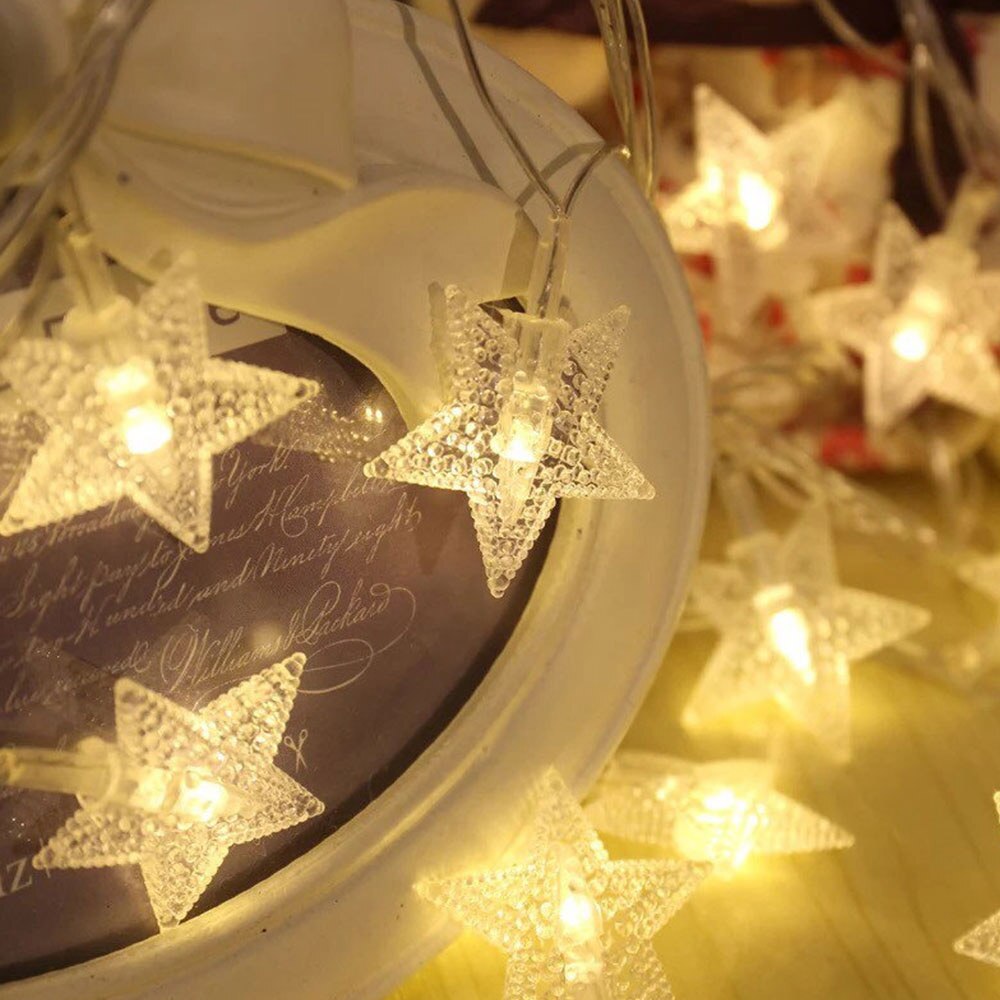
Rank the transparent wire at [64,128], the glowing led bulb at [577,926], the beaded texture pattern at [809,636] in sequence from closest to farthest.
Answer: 1. the transparent wire at [64,128]
2. the glowing led bulb at [577,926]
3. the beaded texture pattern at [809,636]

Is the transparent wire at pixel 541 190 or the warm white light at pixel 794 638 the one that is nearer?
the transparent wire at pixel 541 190

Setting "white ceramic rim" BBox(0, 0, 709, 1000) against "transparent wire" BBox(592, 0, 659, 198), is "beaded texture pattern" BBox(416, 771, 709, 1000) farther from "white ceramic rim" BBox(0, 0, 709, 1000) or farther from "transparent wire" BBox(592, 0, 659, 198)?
"transparent wire" BBox(592, 0, 659, 198)

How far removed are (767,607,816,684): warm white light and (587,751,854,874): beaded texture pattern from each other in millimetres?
49

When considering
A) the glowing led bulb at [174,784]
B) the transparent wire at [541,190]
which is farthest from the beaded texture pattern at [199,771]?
Answer: the transparent wire at [541,190]

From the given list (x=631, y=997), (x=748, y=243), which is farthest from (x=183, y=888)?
(x=748, y=243)

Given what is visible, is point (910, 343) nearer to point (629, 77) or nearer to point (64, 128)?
point (629, 77)

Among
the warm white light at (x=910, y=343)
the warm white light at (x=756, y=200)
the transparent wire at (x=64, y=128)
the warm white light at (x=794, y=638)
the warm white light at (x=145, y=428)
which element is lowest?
the warm white light at (x=794, y=638)

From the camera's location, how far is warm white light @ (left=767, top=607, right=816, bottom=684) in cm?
50

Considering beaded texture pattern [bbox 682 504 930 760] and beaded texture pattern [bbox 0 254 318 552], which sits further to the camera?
beaded texture pattern [bbox 682 504 930 760]

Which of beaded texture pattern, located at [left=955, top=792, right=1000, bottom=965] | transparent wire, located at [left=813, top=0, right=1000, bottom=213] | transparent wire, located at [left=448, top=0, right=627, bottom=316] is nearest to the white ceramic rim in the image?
transparent wire, located at [left=448, top=0, right=627, bottom=316]

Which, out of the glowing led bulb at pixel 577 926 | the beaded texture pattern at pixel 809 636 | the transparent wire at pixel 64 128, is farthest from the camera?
the beaded texture pattern at pixel 809 636

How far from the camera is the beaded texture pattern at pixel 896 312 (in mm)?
559

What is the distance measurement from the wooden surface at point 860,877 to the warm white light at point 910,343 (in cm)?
14

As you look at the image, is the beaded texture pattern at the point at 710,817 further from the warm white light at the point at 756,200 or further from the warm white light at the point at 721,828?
the warm white light at the point at 756,200
